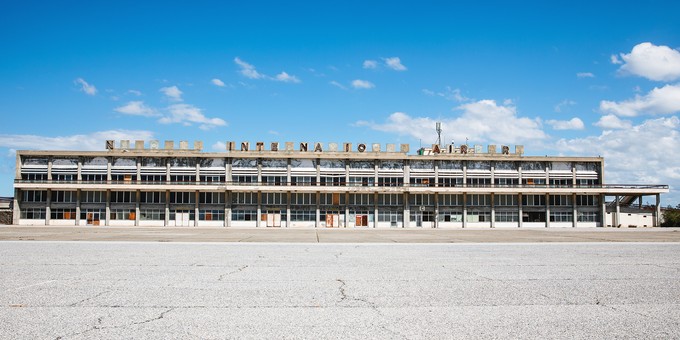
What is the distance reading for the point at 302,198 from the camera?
7944 cm

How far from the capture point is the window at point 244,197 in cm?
7881

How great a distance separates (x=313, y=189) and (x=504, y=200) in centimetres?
3119

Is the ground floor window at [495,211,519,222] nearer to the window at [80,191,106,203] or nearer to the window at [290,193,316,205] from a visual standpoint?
the window at [290,193,316,205]

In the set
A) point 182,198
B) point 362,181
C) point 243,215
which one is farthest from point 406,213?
point 182,198

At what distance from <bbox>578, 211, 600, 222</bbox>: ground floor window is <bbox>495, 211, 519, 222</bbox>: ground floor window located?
10.9 metres

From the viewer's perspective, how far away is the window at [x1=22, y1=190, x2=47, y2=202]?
256 feet

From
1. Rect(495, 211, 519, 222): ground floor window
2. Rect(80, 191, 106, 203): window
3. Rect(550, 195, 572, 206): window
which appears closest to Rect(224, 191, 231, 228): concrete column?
Rect(80, 191, 106, 203): window

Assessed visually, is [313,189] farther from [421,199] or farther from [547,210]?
[547,210]

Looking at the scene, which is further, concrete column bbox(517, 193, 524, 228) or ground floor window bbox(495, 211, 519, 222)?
ground floor window bbox(495, 211, 519, 222)

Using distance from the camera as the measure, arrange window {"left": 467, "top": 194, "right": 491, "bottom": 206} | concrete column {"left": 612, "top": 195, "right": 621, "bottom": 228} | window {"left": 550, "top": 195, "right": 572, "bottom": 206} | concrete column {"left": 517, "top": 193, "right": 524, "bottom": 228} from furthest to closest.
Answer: window {"left": 550, "top": 195, "right": 572, "bottom": 206} < window {"left": 467, "top": 194, "right": 491, "bottom": 206} < concrete column {"left": 612, "top": 195, "right": 621, "bottom": 228} < concrete column {"left": 517, "top": 193, "right": 524, "bottom": 228}

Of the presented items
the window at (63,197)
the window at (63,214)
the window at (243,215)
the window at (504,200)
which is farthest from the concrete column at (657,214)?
the window at (63,197)

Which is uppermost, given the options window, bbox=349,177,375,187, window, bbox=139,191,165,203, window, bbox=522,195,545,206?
window, bbox=349,177,375,187

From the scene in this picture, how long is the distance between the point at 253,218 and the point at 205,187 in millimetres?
8789

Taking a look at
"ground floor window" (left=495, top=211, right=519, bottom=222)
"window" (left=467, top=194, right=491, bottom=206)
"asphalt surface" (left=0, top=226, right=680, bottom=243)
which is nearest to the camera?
"asphalt surface" (left=0, top=226, right=680, bottom=243)
